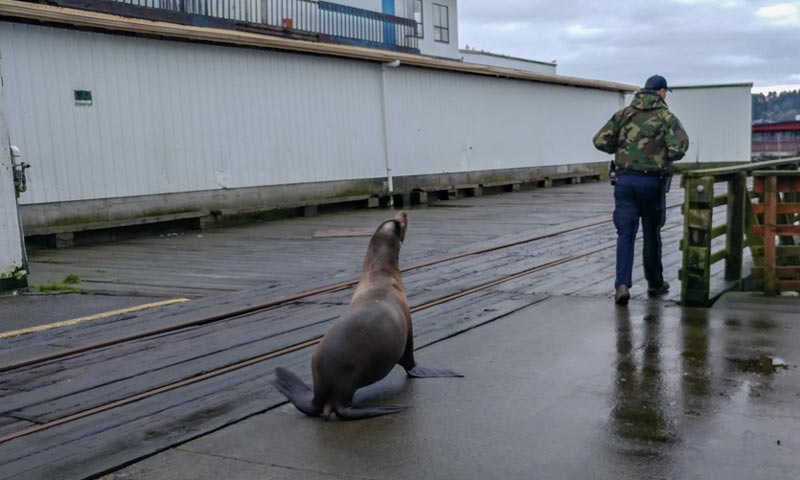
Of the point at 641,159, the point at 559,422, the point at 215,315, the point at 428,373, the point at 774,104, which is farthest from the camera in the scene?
the point at 774,104

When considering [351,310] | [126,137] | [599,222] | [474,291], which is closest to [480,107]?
[599,222]

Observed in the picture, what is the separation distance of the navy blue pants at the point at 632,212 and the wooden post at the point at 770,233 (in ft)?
3.46

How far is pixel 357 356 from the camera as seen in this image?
16.3ft

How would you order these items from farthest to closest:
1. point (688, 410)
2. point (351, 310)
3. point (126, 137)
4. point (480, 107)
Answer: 1. point (480, 107)
2. point (126, 137)
3. point (351, 310)
4. point (688, 410)

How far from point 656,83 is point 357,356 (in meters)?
4.79

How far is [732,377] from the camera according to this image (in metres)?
5.52

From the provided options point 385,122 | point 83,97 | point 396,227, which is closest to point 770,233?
point 396,227

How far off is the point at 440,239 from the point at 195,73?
687 cm

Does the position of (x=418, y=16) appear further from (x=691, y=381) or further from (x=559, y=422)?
(x=559, y=422)

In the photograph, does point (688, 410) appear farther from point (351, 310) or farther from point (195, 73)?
point (195, 73)

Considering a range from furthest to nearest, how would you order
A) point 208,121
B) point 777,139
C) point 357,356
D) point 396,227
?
1. point 777,139
2. point 208,121
3. point 396,227
4. point 357,356

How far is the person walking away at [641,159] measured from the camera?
8070 mm

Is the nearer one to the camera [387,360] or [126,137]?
[387,360]

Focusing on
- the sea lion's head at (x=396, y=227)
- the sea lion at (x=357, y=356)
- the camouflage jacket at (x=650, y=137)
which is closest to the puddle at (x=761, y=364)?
the sea lion at (x=357, y=356)
